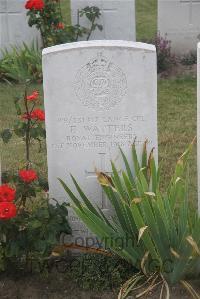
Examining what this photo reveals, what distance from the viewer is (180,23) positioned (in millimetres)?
9352

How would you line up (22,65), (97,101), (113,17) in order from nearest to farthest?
(97,101) < (22,65) < (113,17)

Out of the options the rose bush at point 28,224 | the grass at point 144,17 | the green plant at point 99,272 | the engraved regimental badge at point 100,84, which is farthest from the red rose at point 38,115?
the grass at point 144,17

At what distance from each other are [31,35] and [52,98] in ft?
17.5

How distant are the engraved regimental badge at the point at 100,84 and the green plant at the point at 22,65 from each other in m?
4.34

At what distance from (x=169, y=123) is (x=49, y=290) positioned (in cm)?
353

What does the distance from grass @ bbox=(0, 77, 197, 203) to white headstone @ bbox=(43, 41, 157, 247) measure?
0.94 m

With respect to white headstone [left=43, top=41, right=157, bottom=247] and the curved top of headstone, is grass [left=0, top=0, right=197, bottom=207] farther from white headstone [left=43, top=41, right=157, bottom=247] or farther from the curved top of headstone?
the curved top of headstone

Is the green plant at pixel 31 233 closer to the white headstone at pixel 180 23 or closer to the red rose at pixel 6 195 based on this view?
the red rose at pixel 6 195

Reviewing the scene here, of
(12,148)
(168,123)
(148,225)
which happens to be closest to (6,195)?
(148,225)

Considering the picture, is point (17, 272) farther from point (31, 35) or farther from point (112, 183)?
point (31, 35)

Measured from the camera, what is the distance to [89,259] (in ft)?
14.1

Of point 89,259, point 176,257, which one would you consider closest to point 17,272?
point 89,259

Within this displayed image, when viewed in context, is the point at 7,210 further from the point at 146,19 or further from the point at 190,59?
the point at 146,19

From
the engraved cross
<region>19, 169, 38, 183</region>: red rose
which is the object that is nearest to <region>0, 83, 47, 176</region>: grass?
the engraved cross
